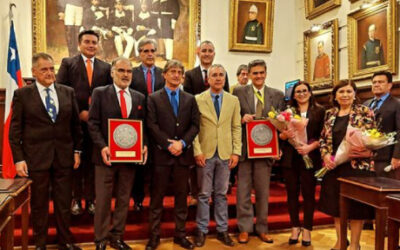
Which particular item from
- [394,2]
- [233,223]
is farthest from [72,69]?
[394,2]

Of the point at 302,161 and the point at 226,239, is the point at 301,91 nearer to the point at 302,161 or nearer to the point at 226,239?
the point at 302,161

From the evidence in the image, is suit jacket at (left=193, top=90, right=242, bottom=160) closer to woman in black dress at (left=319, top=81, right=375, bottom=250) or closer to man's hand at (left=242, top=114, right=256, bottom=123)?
man's hand at (left=242, top=114, right=256, bottom=123)

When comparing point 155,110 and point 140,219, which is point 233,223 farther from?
point 155,110

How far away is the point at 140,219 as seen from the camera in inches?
160

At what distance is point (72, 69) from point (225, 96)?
1497 millimetres

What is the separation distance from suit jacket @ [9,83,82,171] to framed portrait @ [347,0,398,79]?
154 inches

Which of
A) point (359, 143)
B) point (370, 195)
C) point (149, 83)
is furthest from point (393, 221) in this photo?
point (149, 83)

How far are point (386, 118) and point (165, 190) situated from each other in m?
2.49

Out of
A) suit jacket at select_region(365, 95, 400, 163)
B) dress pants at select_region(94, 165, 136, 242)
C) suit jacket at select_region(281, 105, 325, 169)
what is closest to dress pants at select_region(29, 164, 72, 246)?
dress pants at select_region(94, 165, 136, 242)

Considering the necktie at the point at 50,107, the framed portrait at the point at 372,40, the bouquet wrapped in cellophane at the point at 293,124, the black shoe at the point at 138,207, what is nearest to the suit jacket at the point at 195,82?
the bouquet wrapped in cellophane at the point at 293,124

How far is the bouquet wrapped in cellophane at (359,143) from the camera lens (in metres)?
3.02

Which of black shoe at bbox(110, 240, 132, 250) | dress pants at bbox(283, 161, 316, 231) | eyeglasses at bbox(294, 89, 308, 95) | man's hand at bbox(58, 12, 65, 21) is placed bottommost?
black shoe at bbox(110, 240, 132, 250)

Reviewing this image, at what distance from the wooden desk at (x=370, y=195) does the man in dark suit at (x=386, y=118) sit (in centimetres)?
124

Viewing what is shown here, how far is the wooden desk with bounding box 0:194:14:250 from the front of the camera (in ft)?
6.49
